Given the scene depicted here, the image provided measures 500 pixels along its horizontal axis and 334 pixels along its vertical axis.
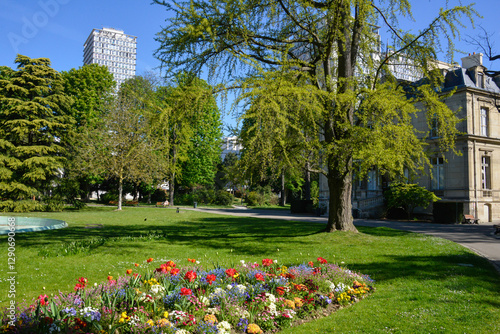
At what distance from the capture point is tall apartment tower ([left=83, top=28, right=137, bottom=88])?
166 metres

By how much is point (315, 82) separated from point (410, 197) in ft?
48.6

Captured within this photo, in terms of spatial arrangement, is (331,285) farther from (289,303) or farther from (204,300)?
(204,300)

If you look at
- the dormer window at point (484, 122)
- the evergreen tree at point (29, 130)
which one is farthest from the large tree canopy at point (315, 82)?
the evergreen tree at point (29, 130)

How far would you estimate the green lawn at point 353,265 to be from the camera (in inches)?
183

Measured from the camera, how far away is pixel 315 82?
1209cm

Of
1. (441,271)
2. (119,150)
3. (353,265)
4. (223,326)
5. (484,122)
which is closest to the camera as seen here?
(223,326)

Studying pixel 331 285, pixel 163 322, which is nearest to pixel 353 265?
pixel 331 285

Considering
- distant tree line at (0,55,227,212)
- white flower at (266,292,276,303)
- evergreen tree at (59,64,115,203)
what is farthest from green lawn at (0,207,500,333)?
evergreen tree at (59,64,115,203)

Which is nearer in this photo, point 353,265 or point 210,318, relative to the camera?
point 210,318

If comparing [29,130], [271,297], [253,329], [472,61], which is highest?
[472,61]

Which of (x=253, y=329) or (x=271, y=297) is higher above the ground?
(x=271, y=297)

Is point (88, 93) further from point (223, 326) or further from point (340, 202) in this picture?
point (223, 326)

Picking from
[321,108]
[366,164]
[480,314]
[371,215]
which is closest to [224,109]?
[321,108]

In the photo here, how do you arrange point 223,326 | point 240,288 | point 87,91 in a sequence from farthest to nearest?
point 87,91 → point 240,288 → point 223,326
